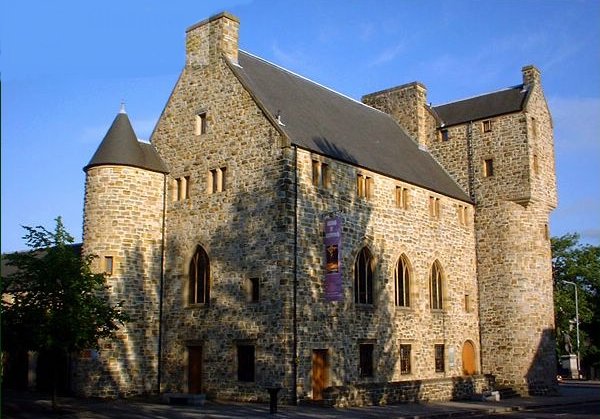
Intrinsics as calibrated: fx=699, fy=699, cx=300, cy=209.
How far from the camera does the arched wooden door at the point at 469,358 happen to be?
35.6m

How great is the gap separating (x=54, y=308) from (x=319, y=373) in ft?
32.8

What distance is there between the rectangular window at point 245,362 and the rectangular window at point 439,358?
35.2ft

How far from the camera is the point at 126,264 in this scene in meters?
29.1

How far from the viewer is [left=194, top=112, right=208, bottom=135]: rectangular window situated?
30.5 meters

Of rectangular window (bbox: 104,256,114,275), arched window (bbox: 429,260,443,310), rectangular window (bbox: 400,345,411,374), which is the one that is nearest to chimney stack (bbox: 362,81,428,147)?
arched window (bbox: 429,260,443,310)

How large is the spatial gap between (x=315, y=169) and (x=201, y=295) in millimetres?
7177

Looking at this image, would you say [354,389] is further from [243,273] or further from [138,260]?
[138,260]

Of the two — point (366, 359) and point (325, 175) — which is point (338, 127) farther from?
point (366, 359)

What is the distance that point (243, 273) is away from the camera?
27469mm

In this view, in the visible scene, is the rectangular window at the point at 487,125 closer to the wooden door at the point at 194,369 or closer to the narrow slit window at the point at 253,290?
the narrow slit window at the point at 253,290

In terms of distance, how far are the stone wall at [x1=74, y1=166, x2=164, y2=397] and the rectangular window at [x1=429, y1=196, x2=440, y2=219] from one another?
13284 mm

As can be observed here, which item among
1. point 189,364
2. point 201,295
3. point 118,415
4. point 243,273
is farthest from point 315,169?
point 118,415

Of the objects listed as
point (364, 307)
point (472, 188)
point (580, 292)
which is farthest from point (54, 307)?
point (580, 292)

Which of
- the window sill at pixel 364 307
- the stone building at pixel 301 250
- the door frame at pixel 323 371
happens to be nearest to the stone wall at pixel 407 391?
the stone building at pixel 301 250
